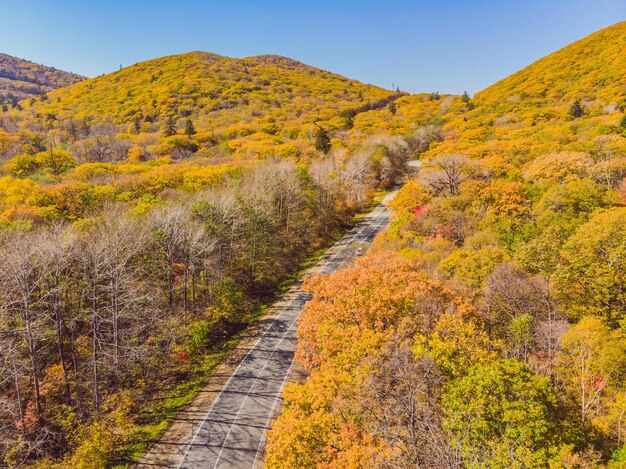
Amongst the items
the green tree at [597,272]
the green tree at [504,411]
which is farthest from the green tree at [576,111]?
the green tree at [504,411]

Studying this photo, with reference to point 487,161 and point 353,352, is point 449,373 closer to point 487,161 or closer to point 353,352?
point 353,352

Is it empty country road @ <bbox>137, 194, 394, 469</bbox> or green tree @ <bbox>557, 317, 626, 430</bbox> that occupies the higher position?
green tree @ <bbox>557, 317, 626, 430</bbox>

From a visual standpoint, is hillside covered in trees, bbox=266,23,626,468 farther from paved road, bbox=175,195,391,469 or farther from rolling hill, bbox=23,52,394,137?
rolling hill, bbox=23,52,394,137

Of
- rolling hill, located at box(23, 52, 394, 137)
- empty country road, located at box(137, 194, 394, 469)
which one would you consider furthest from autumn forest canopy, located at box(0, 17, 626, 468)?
rolling hill, located at box(23, 52, 394, 137)

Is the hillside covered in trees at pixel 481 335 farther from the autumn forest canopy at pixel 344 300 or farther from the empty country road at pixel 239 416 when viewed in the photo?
the empty country road at pixel 239 416

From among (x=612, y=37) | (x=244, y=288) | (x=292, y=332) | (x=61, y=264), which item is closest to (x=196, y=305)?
(x=244, y=288)
